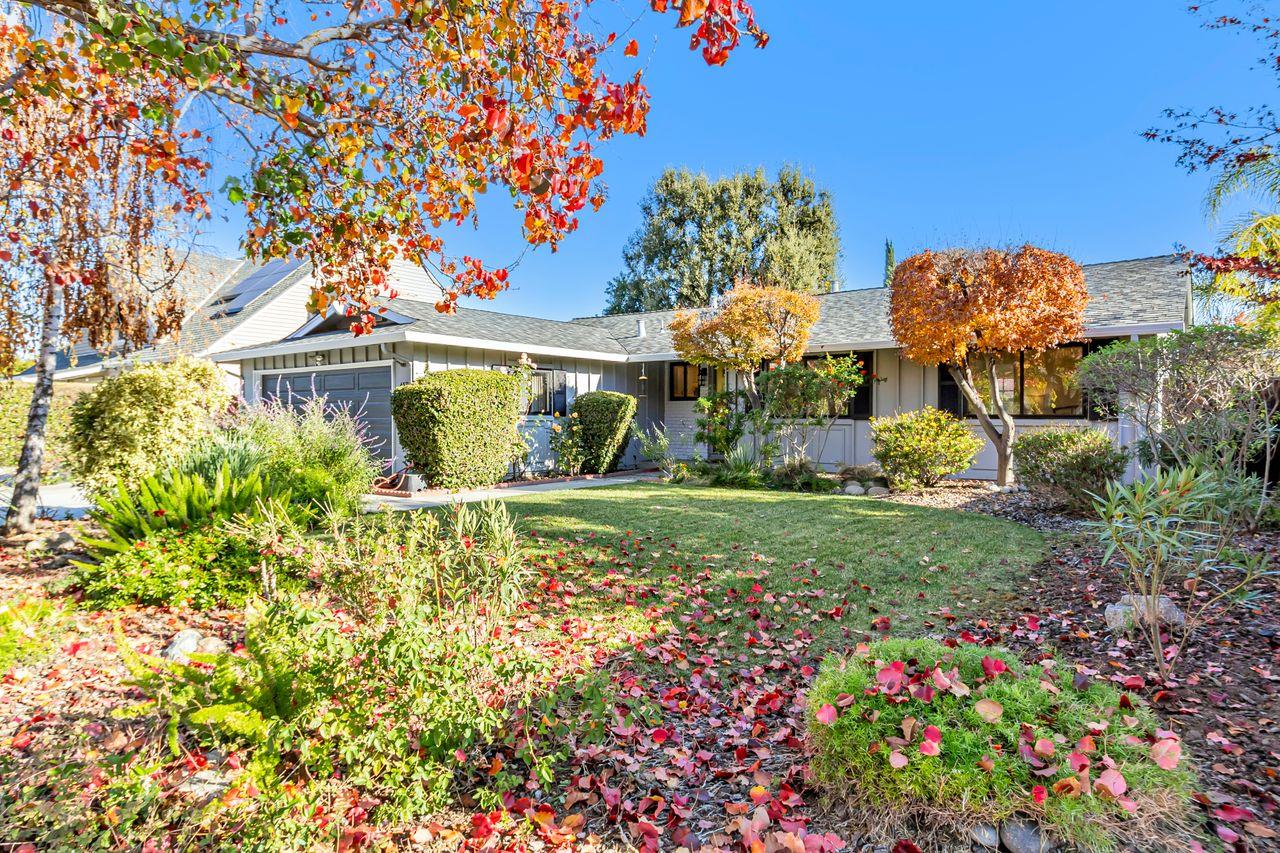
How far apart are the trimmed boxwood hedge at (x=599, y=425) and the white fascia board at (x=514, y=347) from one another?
110 cm

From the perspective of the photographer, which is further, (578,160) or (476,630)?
(578,160)

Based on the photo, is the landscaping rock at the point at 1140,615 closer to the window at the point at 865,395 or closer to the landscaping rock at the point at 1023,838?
the landscaping rock at the point at 1023,838

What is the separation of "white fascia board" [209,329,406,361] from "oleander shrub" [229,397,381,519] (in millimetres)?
2551

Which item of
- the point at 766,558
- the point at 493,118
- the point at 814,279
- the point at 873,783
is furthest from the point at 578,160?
the point at 814,279

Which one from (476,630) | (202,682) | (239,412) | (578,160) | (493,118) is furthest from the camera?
(239,412)

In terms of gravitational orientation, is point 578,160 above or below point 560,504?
above

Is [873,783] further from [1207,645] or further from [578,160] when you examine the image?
[578,160]

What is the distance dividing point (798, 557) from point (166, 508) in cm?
493

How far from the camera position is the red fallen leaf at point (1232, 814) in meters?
2.09

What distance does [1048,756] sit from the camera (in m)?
2.16

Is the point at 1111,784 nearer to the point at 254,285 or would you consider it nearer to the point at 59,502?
the point at 59,502

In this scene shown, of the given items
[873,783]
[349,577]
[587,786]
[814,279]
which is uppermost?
[814,279]

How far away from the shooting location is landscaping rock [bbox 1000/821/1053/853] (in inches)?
79.7

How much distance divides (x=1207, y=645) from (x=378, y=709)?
4.16 m
